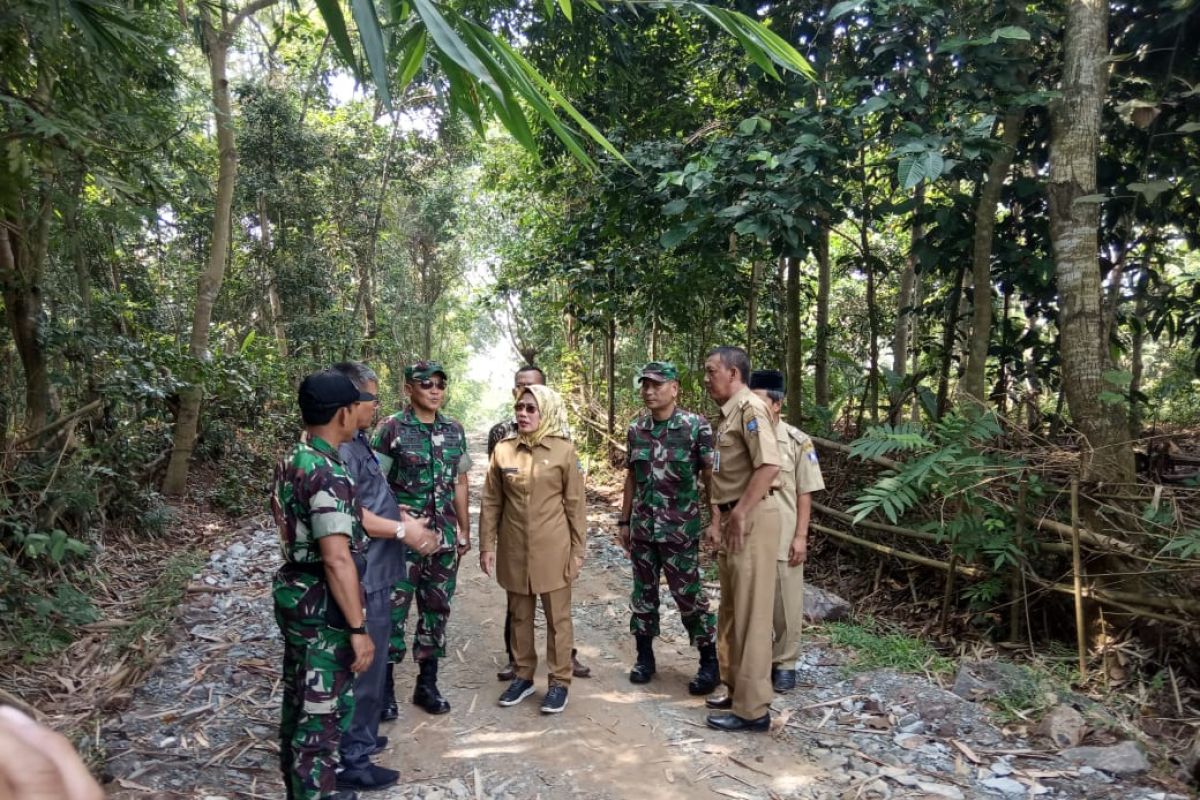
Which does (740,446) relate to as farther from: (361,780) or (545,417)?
(361,780)

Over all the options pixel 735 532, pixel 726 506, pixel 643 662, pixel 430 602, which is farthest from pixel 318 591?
pixel 643 662

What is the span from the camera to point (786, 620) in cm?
408

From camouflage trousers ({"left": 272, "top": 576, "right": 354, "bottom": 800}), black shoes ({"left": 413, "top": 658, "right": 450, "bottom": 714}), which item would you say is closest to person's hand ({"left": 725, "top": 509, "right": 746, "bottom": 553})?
black shoes ({"left": 413, "top": 658, "right": 450, "bottom": 714})

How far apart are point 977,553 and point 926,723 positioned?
4.28 feet

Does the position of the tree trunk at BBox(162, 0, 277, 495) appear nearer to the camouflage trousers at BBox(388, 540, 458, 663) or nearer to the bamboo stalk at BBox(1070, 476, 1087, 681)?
the camouflage trousers at BBox(388, 540, 458, 663)

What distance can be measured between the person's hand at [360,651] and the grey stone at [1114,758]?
296 centimetres

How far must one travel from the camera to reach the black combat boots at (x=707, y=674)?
3.93 meters

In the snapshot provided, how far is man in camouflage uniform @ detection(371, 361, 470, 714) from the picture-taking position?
12.2 feet

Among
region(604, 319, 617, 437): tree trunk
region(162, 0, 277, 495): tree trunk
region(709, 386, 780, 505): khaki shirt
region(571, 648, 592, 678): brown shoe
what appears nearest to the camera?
region(709, 386, 780, 505): khaki shirt

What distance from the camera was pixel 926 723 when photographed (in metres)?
3.45

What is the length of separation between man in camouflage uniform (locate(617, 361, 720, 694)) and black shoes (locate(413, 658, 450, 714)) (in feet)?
3.63

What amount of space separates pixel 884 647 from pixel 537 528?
7.59 feet

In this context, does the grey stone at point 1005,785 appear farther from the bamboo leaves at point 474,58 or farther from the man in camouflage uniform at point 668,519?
the bamboo leaves at point 474,58

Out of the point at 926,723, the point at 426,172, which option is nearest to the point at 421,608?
the point at 926,723
